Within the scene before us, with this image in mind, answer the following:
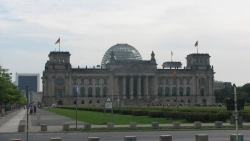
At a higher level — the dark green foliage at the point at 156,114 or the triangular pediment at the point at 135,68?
the triangular pediment at the point at 135,68

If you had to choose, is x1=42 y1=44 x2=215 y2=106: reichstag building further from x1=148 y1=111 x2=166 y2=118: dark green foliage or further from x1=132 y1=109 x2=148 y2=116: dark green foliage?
x1=148 y1=111 x2=166 y2=118: dark green foliage

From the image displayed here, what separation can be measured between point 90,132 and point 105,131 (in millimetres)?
1384

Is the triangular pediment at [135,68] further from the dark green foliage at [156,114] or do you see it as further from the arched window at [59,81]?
the dark green foliage at [156,114]

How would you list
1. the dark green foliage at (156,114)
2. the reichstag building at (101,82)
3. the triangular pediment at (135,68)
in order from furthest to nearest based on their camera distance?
A: 1. the triangular pediment at (135,68)
2. the reichstag building at (101,82)
3. the dark green foliage at (156,114)

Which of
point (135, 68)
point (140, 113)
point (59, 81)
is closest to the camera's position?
point (140, 113)

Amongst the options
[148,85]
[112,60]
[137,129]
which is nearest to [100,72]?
[112,60]

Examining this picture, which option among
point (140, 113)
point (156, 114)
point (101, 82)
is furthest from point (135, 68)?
point (156, 114)

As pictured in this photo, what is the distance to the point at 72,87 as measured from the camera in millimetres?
193125

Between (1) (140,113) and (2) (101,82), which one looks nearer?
(1) (140,113)

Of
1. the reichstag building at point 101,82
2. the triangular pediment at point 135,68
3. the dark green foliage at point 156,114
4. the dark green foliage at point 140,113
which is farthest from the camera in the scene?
the triangular pediment at point 135,68

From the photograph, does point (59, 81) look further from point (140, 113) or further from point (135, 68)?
point (140, 113)

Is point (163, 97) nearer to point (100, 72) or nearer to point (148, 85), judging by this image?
point (148, 85)

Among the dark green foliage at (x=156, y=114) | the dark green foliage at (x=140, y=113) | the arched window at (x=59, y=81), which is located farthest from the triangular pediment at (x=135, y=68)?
the dark green foliage at (x=156, y=114)

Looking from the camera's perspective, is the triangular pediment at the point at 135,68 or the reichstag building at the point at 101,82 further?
the triangular pediment at the point at 135,68
